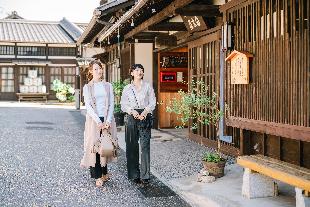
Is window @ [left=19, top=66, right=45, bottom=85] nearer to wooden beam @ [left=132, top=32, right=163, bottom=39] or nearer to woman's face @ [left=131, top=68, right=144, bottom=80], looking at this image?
wooden beam @ [left=132, top=32, right=163, bottom=39]

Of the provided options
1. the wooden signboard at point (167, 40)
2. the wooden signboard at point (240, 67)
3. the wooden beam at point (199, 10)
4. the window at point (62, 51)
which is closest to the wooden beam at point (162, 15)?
the wooden beam at point (199, 10)

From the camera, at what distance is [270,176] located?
5.18 metres

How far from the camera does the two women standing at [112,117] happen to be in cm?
670

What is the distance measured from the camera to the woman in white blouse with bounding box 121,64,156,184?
679 centimetres

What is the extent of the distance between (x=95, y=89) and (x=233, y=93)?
245 cm

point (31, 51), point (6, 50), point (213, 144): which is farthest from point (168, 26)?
point (6, 50)

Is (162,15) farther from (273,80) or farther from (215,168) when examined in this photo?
(273,80)

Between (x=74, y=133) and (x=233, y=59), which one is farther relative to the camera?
(x=74, y=133)

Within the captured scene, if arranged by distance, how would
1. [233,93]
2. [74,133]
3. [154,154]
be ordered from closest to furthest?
[233,93]
[154,154]
[74,133]

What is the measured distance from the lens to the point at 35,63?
1548 inches

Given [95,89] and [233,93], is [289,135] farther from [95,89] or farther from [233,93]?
[95,89]

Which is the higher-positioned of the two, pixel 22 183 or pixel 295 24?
pixel 295 24

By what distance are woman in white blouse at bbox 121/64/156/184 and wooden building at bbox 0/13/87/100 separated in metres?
34.2

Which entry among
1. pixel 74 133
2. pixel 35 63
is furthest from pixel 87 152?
pixel 35 63
